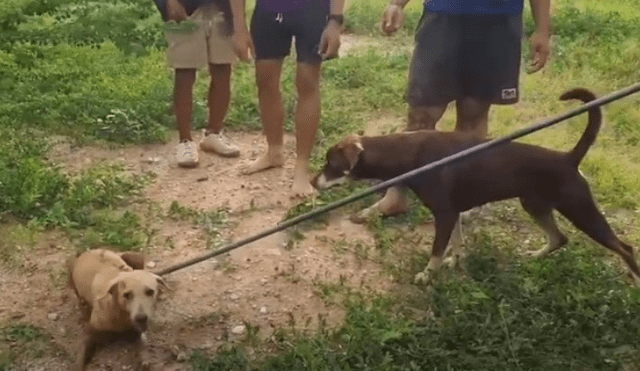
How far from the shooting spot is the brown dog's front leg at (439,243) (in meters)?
4.05

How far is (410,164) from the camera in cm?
401

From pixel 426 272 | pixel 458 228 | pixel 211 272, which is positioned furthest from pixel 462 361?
pixel 211 272

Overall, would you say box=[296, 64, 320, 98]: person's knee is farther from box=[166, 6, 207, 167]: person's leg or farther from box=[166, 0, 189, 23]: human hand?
box=[166, 0, 189, 23]: human hand

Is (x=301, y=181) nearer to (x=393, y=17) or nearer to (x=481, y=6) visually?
(x=393, y=17)

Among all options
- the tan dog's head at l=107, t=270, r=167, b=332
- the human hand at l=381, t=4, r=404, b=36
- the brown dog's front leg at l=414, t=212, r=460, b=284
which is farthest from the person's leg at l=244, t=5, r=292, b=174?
the tan dog's head at l=107, t=270, r=167, b=332

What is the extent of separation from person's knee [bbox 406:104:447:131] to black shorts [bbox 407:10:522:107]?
0.12ft

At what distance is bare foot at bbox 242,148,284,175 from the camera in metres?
5.51

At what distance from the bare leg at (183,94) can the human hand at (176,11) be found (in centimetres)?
32

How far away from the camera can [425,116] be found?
445 centimetres

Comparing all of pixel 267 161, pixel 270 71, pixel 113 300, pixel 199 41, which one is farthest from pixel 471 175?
pixel 199 41

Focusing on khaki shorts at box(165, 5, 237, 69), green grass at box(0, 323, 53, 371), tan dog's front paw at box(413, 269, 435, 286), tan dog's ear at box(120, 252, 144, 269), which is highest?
khaki shorts at box(165, 5, 237, 69)

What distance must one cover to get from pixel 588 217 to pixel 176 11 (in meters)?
2.75

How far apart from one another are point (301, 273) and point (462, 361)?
1.09 metres

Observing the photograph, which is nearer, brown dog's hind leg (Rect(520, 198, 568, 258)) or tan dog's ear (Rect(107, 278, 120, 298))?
Answer: tan dog's ear (Rect(107, 278, 120, 298))
